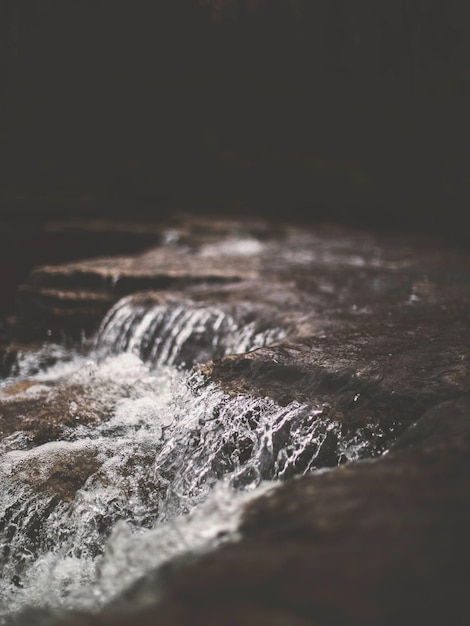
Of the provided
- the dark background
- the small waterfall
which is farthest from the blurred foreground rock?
the dark background

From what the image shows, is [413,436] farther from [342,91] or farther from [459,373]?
[342,91]

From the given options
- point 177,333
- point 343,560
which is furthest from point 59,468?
point 343,560

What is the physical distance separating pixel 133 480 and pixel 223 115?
47.9 ft

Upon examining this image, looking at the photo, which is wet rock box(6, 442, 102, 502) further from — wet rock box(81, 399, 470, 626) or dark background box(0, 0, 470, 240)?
dark background box(0, 0, 470, 240)

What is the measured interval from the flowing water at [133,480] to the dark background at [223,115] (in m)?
9.34

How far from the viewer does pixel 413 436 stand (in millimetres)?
2152

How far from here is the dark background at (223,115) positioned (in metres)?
12.8

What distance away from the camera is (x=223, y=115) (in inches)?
615

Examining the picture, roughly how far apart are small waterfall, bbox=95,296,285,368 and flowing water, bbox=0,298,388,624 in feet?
3.04

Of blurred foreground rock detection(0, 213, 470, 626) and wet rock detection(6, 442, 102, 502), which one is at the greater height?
blurred foreground rock detection(0, 213, 470, 626)

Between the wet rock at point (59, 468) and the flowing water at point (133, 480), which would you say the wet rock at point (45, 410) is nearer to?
the flowing water at point (133, 480)

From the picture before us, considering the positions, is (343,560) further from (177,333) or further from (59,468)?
(177,333)

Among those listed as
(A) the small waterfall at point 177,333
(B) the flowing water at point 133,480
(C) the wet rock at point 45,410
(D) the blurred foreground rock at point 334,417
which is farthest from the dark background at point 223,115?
(B) the flowing water at point 133,480

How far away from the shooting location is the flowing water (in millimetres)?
1894
